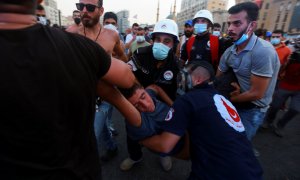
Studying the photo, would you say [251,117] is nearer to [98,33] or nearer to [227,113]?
[227,113]

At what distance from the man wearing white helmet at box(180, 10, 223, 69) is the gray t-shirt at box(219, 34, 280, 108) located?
78 centimetres

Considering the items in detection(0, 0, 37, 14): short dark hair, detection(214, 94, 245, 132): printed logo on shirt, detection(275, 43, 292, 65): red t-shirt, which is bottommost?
detection(214, 94, 245, 132): printed logo on shirt

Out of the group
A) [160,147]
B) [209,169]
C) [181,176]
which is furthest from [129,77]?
[181,176]

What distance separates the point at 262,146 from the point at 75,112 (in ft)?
12.3

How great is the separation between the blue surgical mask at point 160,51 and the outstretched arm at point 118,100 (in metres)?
1.32

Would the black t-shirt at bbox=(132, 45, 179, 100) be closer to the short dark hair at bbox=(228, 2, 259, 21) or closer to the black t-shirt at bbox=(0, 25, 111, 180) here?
the short dark hair at bbox=(228, 2, 259, 21)

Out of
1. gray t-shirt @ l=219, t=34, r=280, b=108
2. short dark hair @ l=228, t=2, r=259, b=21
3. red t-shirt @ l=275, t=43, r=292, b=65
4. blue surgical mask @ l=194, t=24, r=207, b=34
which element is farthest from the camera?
red t-shirt @ l=275, t=43, r=292, b=65

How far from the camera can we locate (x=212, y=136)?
1421mm

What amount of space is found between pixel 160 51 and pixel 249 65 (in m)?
1.00

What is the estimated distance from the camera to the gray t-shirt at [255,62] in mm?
2088

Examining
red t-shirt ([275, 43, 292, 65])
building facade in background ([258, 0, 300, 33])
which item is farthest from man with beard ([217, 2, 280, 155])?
building facade in background ([258, 0, 300, 33])

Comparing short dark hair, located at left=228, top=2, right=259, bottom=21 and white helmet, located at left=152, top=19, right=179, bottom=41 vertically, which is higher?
short dark hair, located at left=228, top=2, right=259, bottom=21

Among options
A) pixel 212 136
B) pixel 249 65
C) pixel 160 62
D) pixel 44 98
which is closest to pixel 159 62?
pixel 160 62

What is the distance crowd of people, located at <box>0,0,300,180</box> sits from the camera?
27.6 inches
